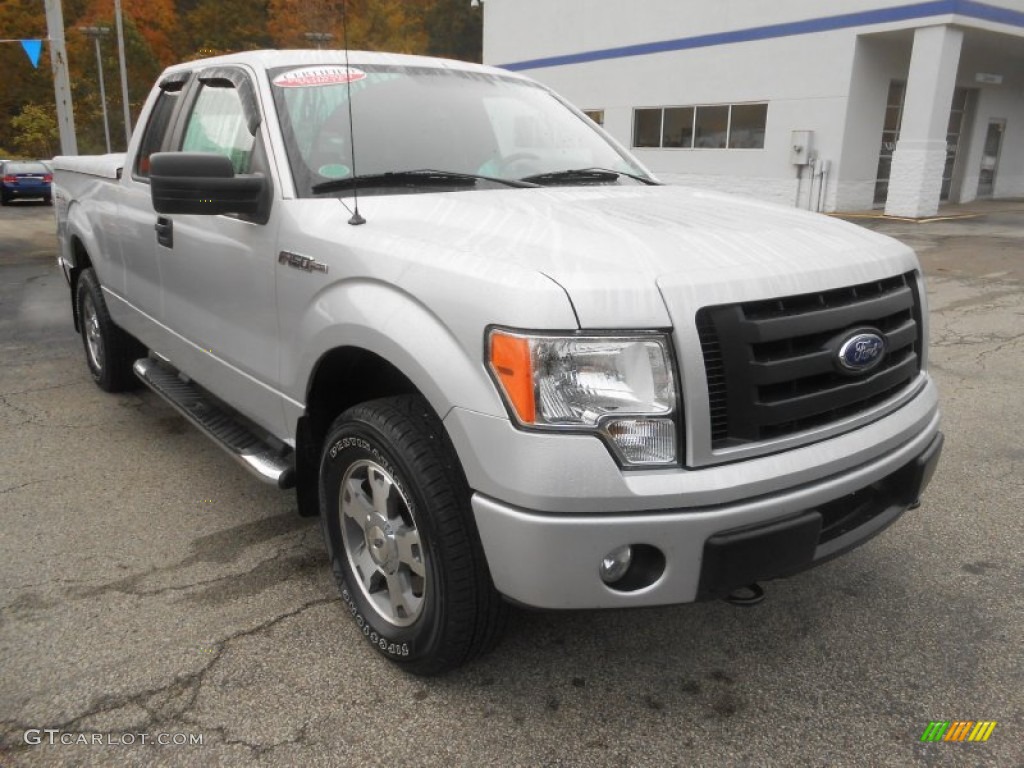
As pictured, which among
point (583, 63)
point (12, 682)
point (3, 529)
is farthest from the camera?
point (583, 63)

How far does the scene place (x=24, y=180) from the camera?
907 inches

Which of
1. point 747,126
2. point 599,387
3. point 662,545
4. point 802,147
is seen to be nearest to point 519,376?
point 599,387

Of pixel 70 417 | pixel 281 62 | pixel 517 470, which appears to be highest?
pixel 281 62

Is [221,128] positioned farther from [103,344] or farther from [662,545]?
[662,545]

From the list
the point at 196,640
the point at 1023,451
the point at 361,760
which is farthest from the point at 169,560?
the point at 1023,451

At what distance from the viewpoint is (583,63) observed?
2500 centimetres

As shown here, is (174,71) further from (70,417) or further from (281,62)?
(70,417)

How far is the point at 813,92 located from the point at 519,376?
19563 mm

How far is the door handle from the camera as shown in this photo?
12.1 ft

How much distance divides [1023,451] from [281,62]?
425 centimetres

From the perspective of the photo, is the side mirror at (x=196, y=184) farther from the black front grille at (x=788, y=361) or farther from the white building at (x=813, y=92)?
the white building at (x=813, y=92)

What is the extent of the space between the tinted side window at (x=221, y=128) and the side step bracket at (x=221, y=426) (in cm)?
108

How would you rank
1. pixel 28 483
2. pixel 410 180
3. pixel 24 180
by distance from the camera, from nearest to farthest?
pixel 410 180 → pixel 28 483 → pixel 24 180

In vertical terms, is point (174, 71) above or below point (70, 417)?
above
